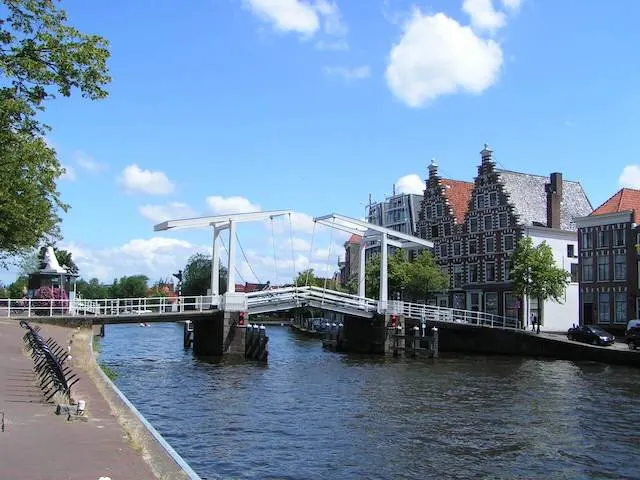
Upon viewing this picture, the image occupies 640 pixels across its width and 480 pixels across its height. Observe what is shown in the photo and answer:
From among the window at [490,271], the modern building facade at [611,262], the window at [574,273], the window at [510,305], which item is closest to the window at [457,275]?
the window at [490,271]

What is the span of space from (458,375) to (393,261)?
32537 millimetres

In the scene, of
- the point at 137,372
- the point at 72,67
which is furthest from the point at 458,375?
the point at 72,67

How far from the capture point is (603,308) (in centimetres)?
4969

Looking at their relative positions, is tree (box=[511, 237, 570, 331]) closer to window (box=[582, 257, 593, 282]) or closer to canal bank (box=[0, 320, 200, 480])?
window (box=[582, 257, 593, 282])

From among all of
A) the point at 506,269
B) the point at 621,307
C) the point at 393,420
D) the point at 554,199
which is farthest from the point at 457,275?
the point at 393,420

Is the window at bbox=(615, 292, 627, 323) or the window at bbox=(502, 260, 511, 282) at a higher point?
the window at bbox=(502, 260, 511, 282)

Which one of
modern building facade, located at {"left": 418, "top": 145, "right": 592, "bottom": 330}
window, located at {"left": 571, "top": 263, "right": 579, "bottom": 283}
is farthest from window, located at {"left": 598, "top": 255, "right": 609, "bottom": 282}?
window, located at {"left": 571, "top": 263, "right": 579, "bottom": 283}

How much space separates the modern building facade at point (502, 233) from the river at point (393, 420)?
2428 cm

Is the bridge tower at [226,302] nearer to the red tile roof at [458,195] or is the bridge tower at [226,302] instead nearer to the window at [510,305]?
the window at [510,305]

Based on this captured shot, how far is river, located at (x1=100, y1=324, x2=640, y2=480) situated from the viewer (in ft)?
45.6

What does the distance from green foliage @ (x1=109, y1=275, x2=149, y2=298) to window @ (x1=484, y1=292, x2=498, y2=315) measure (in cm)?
12017

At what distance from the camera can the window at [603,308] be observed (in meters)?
49.4

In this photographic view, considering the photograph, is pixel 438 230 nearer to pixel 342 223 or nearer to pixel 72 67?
pixel 342 223

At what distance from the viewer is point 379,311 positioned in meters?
46.8
